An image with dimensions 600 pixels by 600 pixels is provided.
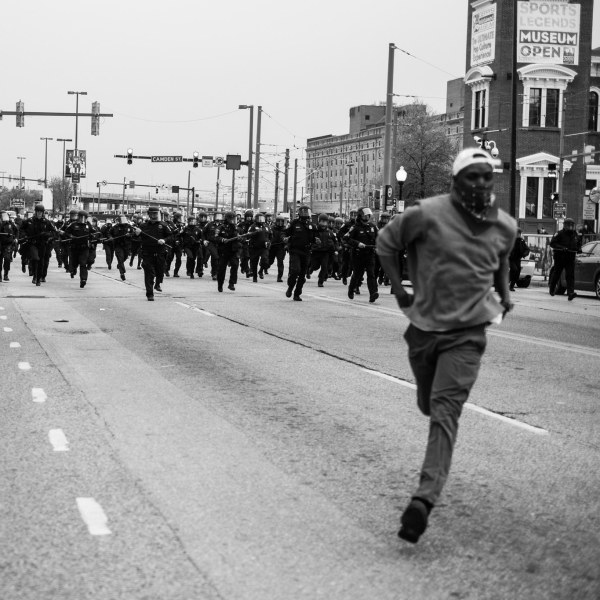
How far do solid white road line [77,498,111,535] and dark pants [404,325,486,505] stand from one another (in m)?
1.52

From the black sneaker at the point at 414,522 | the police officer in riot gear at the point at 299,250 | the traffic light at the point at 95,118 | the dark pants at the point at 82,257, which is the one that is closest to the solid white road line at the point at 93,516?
the black sneaker at the point at 414,522

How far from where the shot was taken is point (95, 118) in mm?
43281

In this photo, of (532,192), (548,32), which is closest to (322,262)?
(532,192)

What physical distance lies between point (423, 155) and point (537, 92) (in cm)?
1870

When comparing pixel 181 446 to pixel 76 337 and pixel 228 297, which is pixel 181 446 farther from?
pixel 228 297

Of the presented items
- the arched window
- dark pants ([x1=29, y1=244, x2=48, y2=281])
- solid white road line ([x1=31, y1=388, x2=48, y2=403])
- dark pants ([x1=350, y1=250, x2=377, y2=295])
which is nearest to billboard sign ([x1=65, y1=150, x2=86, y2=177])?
the arched window

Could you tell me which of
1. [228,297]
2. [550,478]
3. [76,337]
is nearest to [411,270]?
[550,478]

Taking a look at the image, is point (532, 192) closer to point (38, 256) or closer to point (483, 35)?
point (483, 35)

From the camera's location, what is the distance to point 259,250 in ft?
103

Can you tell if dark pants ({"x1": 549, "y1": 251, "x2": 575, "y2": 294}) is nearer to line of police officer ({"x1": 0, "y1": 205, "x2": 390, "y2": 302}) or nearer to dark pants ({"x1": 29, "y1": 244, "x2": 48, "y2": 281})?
line of police officer ({"x1": 0, "y1": 205, "x2": 390, "y2": 302})

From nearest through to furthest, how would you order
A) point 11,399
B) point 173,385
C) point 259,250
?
point 11,399 → point 173,385 → point 259,250

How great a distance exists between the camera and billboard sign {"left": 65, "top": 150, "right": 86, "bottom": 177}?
3366 inches

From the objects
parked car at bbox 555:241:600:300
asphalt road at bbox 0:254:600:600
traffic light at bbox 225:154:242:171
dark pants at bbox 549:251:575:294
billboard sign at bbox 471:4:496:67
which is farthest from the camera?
traffic light at bbox 225:154:242:171

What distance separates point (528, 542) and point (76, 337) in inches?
407
